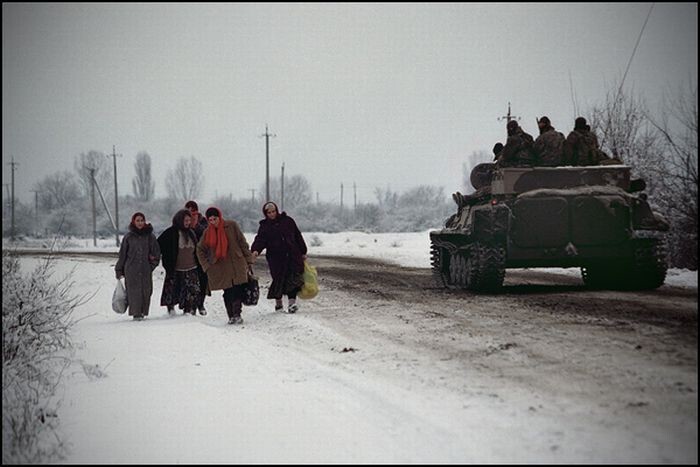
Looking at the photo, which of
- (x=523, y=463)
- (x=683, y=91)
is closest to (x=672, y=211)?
(x=683, y=91)

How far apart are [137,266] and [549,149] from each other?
291 inches

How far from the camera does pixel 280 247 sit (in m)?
9.91

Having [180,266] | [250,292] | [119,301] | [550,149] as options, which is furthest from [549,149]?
[119,301]

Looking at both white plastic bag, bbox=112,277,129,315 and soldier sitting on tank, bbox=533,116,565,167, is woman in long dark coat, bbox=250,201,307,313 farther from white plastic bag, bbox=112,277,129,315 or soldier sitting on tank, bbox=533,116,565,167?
soldier sitting on tank, bbox=533,116,565,167

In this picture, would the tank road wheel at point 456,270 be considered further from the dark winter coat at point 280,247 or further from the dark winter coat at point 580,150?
the dark winter coat at point 280,247

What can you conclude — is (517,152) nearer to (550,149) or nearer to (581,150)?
(550,149)

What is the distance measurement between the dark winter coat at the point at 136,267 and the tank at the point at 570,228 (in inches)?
210

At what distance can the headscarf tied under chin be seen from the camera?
9.56 meters

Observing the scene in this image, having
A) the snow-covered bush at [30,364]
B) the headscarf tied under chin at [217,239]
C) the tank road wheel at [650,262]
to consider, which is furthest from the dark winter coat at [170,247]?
the tank road wheel at [650,262]

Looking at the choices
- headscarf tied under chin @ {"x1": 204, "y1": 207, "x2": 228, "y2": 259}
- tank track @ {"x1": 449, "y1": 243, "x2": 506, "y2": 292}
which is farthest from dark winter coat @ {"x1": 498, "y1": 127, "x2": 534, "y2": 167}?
headscarf tied under chin @ {"x1": 204, "y1": 207, "x2": 228, "y2": 259}

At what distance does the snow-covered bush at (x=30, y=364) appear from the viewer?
4.92 meters

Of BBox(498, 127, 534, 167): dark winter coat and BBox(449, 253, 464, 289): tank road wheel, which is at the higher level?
BBox(498, 127, 534, 167): dark winter coat

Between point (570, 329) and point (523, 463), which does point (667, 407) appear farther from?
point (570, 329)

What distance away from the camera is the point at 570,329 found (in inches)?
271
